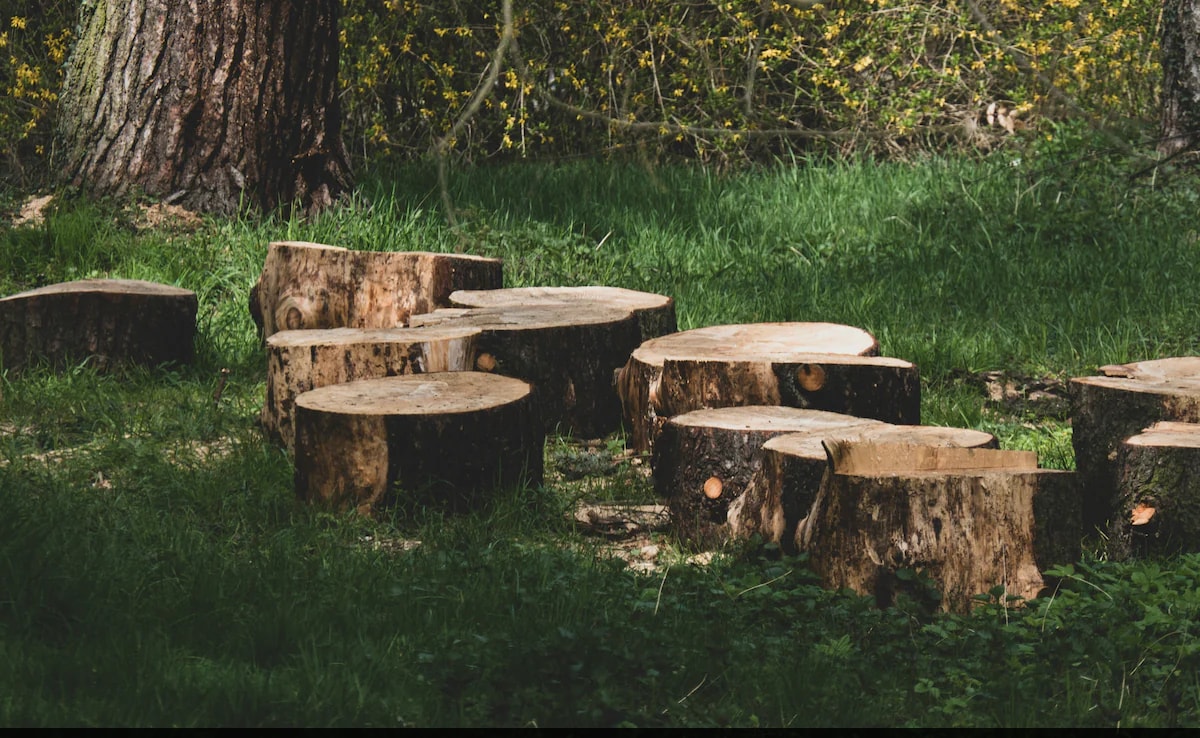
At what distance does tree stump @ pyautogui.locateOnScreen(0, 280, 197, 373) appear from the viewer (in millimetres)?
6066

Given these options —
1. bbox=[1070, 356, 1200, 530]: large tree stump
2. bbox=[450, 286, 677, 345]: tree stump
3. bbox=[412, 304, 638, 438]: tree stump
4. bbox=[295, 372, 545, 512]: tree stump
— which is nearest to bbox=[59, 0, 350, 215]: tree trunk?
bbox=[450, 286, 677, 345]: tree stump

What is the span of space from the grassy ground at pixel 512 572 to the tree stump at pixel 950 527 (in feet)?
0.35

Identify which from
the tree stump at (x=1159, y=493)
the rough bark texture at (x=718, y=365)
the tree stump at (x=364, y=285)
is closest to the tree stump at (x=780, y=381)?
the rough bark texture at (x=718, y=365)

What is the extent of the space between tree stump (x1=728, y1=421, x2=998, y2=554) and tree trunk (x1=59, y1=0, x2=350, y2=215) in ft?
15.2

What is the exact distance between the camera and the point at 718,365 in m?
4.82

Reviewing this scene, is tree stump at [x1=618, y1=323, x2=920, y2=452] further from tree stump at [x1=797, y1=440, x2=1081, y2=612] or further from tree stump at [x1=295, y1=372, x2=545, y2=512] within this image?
tree stump at [x1=797, y1=440, x2=1081, y2=612]

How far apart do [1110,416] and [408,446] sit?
2.27m

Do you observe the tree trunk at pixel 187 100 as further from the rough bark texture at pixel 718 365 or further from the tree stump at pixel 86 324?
the rough bark texture at pixel 718 365

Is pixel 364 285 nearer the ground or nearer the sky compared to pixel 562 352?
nearer the sky

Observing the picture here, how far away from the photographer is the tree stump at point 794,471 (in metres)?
4.04

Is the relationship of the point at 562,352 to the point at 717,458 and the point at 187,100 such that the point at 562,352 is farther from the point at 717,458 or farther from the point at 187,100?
the point at 187,100

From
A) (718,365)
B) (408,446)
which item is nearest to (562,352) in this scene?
(718,365)

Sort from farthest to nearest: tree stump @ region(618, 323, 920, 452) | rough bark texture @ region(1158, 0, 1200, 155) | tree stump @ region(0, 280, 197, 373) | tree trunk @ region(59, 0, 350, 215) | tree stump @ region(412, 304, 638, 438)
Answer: rough bark texture @ region(1158, 0, 1200, 155), tree trunk @ region(59, 0, 350, 215), tree stump @ region(0, 280, 197, 373), tree stump @ region(412, 304, 638, 438), tree stump @ region(618, 323, 920, 452)

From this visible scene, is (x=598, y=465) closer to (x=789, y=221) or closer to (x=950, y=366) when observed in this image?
(x=950, y=366)
